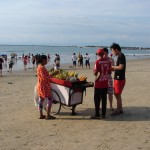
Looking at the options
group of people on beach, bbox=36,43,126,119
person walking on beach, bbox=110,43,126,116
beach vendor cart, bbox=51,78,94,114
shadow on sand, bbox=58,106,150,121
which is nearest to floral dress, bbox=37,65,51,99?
group of people on beach, bbox=36,43,126,119

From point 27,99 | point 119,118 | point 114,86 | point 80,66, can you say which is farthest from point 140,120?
point 80,66

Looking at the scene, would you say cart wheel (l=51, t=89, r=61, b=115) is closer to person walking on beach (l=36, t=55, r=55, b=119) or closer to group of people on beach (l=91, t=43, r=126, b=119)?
person walking on beach (l=36, t=55, r=55, b=119)

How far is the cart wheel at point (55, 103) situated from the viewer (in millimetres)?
9266

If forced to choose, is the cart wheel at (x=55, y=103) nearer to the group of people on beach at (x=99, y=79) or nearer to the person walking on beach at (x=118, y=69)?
the group of people on beach at (x=99, y=79)

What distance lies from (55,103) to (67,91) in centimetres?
60

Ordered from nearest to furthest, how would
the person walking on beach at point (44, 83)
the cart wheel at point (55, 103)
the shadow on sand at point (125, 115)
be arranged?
the person walking on beach at point (44, 83), the shadow on sand at point (125, 115), the cart wheel at point (55, 103)

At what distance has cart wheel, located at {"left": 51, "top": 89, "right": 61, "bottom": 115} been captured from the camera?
9266mm

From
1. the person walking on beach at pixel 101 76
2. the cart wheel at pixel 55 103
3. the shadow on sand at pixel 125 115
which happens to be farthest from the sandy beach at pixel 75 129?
the person walking on beach at pixel 101 76

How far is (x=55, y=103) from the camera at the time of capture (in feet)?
31.0

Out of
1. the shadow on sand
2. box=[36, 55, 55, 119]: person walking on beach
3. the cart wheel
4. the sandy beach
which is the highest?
box=[36, 55, 55, 119]: person walking on beach

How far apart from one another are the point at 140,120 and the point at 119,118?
53cm

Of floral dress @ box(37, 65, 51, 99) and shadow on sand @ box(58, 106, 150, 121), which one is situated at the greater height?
floral dress @ box(37, 65, 51, 99)

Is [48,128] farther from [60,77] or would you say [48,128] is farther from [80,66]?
[80,66]

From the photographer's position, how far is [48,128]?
802cm
